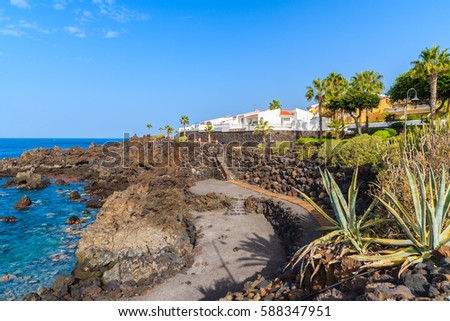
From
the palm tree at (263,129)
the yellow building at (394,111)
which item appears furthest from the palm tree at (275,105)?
the palm tree at (263,129)

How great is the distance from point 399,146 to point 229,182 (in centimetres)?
1758

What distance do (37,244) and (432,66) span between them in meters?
34.0

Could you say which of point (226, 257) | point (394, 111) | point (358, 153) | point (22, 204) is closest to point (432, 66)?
point (358, 153)

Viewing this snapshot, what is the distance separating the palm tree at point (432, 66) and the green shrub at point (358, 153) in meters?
12.9

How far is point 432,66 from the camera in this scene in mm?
24906

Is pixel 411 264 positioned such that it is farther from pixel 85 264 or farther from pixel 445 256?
pixel 85 264

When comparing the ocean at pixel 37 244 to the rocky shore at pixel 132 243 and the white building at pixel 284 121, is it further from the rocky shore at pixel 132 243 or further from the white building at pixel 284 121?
the white building at pixel 284 121

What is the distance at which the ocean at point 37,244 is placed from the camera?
13266mm

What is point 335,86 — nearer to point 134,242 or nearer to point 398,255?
point 134,242

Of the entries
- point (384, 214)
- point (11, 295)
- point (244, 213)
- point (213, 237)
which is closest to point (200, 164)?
point (244, 213)

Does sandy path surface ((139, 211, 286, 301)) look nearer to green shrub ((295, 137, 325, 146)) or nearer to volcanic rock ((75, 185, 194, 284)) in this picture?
volcanic rock ((75, 185, 194, 284))

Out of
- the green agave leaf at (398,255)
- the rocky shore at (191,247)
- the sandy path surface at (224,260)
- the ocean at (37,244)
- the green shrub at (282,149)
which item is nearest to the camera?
the rocky shore at (191,247)
